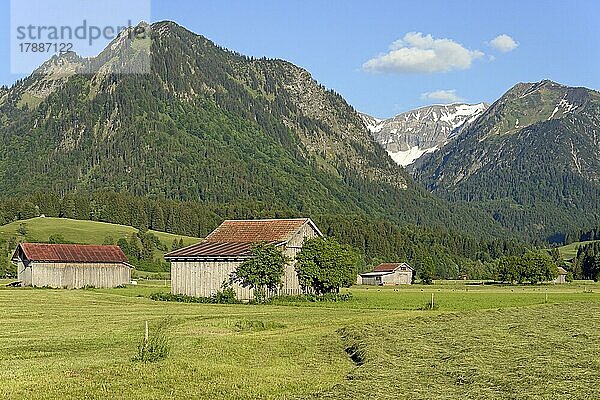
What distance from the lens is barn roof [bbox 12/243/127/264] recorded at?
113375 millimetres

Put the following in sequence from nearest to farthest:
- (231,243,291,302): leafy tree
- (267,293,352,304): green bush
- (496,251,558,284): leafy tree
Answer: (267,293,352,304): green bush < (231,243,291,302): leafy tree < (496,251,558,284): leafy tree

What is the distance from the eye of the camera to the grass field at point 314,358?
23.7 m

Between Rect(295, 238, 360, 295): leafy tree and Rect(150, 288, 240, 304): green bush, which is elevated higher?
Rect(295, 238, 360, 295): leafy tree

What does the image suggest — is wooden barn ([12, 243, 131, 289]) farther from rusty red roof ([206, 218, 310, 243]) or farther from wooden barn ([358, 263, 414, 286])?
wooden barn ([358, 263, 414, 286])

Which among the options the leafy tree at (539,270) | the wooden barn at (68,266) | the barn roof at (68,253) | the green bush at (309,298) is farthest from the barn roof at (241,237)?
the leafy tree at (539,270)

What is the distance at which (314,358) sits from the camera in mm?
31328

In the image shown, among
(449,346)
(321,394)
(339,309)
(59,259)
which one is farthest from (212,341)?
(59,259)

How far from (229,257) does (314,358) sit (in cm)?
4786

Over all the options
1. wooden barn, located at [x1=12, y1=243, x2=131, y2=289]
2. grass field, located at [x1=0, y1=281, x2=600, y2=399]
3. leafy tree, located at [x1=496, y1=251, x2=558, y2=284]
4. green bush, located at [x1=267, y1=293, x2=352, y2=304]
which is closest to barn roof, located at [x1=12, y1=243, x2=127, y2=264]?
wooden barn, located at [x1=12, y1=243, x2=131, y2=289]

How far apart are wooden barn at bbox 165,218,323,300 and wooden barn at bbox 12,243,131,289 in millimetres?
35085

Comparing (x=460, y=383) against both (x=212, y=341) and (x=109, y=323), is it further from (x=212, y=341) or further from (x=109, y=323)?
(x=109, y=323)

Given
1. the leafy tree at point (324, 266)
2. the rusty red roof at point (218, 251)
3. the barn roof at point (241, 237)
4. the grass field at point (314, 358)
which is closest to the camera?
the grass field at point (314, 358)

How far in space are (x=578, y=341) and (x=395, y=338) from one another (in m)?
7.54

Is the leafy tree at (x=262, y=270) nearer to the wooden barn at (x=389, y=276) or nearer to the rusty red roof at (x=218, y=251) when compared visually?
the rusty red roof at (x=218, y=251)
